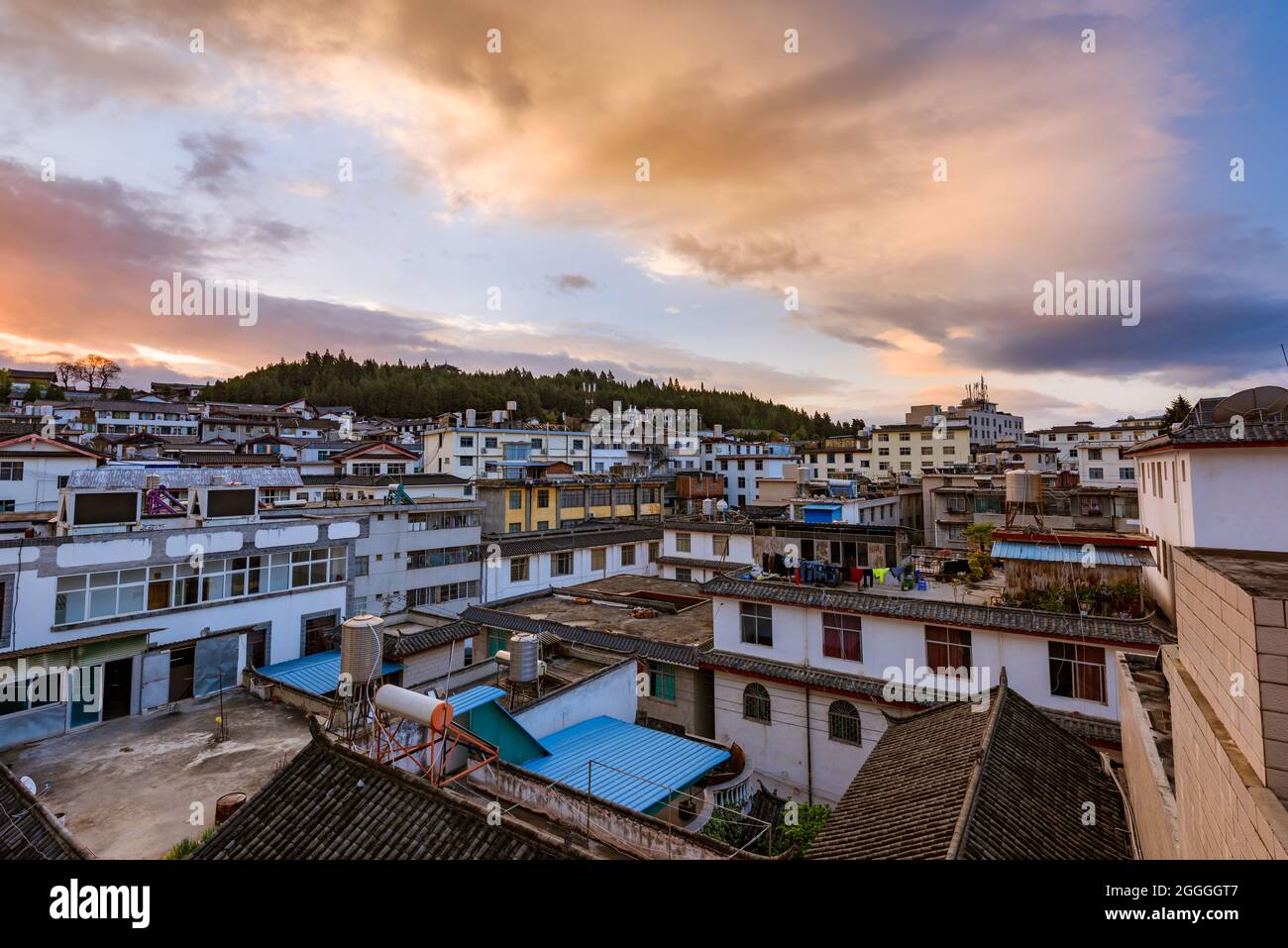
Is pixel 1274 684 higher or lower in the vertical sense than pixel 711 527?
higher

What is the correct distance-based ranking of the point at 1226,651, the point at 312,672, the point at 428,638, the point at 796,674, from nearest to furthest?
the point at 1226,651 → the point at 796,674 → the point at 312,672 → the point at 428,638

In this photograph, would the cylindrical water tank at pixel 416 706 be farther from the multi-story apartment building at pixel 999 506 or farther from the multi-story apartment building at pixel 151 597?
the multi-story apartment building at pixel 999 506

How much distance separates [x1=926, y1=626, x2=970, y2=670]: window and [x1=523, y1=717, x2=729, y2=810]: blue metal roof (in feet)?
21.2

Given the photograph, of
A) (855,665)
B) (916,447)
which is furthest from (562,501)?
(916,447)

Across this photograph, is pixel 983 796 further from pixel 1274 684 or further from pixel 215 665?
pixel 215 665

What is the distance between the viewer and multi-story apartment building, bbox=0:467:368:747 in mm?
14445

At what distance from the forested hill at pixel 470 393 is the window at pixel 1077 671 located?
82144 millimetres

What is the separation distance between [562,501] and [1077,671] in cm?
3765

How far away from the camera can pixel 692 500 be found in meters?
58.4

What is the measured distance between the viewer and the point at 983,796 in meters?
8.09
